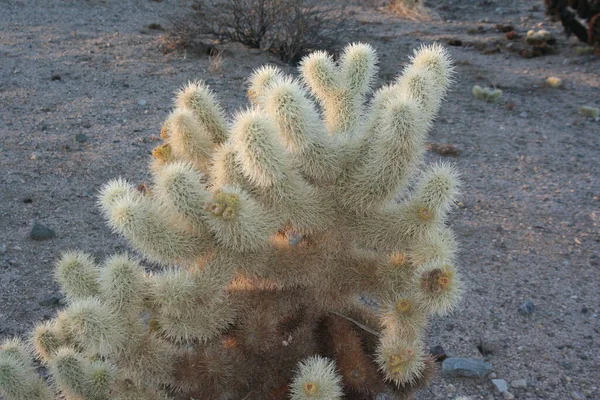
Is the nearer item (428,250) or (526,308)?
(428,250)

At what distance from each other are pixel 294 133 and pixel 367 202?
0.37 m

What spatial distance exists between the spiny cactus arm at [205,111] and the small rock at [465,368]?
1.67 meters

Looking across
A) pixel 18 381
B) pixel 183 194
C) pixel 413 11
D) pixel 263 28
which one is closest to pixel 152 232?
pixel 183 194

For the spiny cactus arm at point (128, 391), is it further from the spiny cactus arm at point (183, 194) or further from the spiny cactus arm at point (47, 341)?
the spiny cactus arm at point (183, 194)

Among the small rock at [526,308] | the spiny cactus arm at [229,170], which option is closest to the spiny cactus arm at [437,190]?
the spiny cactus arm at [229,170]

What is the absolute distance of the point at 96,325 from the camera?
2113 millimetres

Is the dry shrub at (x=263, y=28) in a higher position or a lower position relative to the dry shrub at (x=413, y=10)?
higher

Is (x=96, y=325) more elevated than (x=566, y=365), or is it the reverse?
(x=96, y=325)

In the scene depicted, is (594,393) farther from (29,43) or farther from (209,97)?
(29,43)

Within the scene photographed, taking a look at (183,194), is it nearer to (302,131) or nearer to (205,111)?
(302,131)

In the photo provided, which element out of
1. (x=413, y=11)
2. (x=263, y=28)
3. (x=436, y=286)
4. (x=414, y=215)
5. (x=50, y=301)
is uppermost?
(x=414, y=215)

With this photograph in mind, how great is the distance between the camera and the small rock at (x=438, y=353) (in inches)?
139

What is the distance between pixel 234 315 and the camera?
2.43 m

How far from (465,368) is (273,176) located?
72.3 inches
